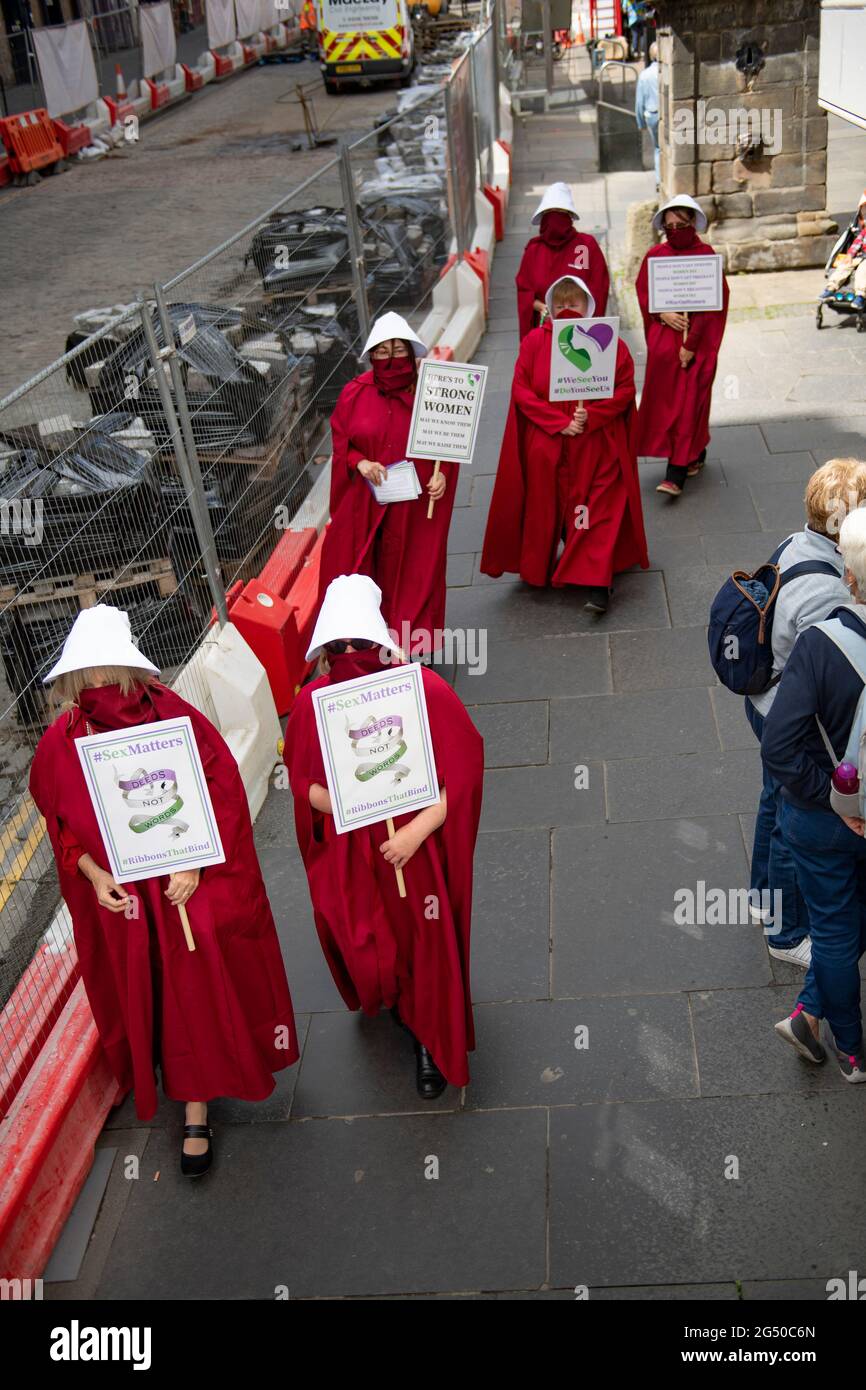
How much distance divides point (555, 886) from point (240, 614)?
225 cm

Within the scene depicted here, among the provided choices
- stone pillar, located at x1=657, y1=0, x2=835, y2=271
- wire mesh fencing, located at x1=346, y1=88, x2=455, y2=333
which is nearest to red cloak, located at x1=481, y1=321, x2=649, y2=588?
wire mesh fencing, located at x1=346, y1=88, x2=455, y2=333

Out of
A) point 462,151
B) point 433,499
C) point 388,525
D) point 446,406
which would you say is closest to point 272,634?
point 388,525

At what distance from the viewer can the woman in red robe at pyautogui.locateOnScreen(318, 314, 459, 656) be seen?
6.69m

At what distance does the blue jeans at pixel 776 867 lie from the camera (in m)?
4.64

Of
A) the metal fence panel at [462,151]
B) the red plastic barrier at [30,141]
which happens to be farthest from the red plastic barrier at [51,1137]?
the red plastic barrier at [30,141]

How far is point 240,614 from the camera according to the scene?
657 cm

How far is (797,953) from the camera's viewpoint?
4754mm

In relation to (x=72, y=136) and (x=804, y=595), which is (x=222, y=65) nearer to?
(x=72, y=136)

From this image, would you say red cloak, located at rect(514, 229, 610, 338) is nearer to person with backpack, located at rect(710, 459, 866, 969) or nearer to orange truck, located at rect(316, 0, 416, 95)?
person with backpack, located at rect(710, 459, 866, 969)

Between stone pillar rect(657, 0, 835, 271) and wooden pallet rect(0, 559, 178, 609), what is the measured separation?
30.4ft

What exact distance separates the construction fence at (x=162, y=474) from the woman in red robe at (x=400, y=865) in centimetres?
116

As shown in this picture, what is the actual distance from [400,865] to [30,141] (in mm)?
23497

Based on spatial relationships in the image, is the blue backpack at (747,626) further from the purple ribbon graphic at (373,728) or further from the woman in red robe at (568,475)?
the woman in red robe at (568,475)

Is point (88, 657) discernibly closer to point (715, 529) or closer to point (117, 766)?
point (117, 766)
